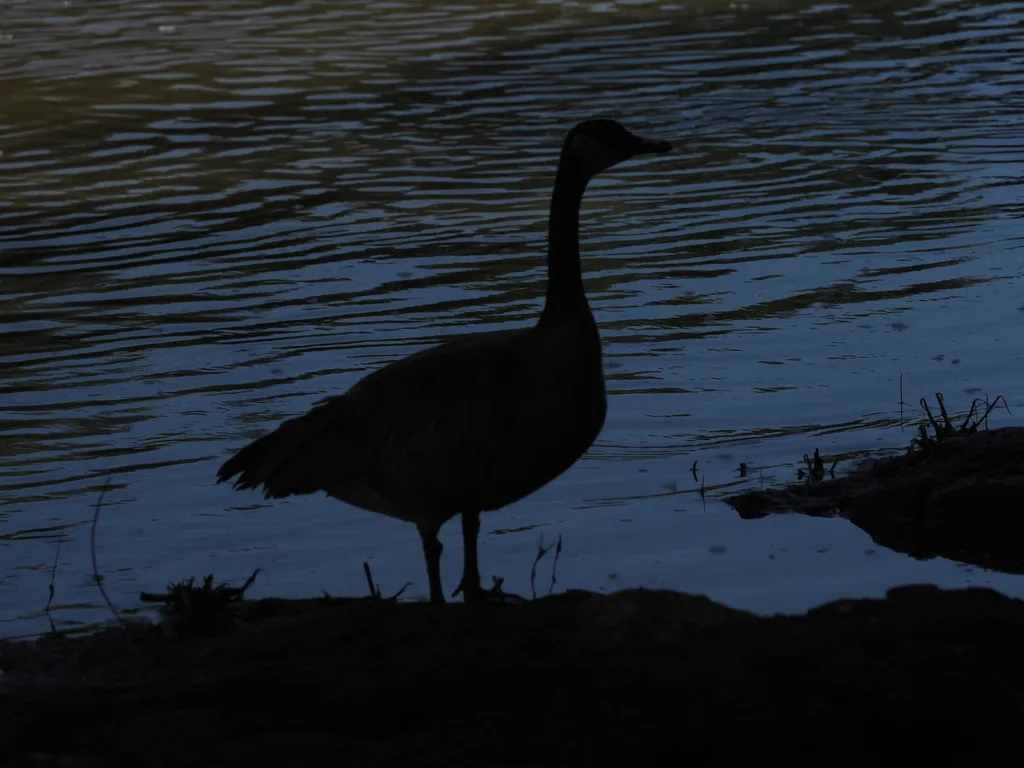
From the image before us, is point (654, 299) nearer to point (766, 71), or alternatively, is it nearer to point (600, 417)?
point (600, 417)

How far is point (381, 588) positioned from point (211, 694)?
7.67 ft

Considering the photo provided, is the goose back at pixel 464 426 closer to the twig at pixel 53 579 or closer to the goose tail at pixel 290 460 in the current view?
the goose tail at pixel 290 460

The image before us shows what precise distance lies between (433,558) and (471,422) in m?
0.62

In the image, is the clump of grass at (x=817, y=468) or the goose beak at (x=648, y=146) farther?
the clump of grass at (x=817, y=468)

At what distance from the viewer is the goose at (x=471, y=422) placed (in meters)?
6.25

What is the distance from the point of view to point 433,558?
6.56 meters

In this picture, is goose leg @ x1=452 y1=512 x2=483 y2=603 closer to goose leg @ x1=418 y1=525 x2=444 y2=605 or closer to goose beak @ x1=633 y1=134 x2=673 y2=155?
goose leg @ x1=418 y1=525 x2=444 y2=605

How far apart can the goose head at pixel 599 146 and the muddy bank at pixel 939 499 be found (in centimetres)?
238

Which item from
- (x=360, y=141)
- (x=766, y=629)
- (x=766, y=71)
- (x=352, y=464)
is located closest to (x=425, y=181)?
(x=360, y=141)

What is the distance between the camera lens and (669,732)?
479 cm

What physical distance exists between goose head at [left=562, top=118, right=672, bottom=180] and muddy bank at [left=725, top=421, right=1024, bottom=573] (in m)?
2.38

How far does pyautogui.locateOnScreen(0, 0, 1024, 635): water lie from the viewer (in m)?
8.48

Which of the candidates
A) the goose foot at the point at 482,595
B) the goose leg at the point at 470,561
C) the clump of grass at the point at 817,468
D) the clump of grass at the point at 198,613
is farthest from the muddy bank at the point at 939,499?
the clump of grass at the point at 198,613

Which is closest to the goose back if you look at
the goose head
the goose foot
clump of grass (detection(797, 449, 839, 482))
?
the goose foot
